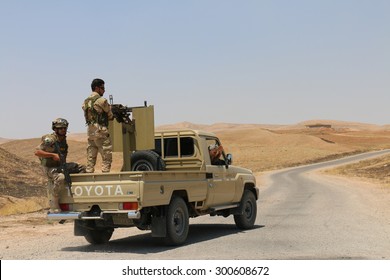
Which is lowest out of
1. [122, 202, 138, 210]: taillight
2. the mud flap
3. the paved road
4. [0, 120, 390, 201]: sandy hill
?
[0, 120, 390, 201]: sandy hill

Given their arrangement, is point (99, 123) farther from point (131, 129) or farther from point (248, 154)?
point (248, 154)

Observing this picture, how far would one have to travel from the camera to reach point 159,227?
10586 mm

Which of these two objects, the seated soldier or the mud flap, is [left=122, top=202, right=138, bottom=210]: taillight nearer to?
the mud flap

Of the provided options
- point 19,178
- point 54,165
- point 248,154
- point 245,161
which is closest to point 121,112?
point 54,165

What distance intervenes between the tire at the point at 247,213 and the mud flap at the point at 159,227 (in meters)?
3.48

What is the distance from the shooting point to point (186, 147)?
1270cm

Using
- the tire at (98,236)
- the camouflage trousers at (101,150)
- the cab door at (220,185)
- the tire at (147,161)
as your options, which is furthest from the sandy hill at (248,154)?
the camouflage trousers at (101,150)

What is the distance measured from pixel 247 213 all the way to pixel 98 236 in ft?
13.1

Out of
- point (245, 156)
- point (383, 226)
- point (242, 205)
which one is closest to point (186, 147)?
point (242, 205)

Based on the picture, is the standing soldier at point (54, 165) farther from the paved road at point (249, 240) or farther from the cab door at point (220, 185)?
the cab door at point (220, 185)

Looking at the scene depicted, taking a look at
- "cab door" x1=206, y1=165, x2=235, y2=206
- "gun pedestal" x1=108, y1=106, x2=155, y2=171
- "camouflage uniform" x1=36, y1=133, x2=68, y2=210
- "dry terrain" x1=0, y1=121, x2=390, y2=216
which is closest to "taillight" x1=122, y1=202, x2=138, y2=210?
"camouflage uniform" x1=36, y1=133, x2=68, y2=210

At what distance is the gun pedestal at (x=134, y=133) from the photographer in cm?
1151

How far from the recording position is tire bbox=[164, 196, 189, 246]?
10.7 metres

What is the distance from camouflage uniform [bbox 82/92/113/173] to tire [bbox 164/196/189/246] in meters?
1.44
